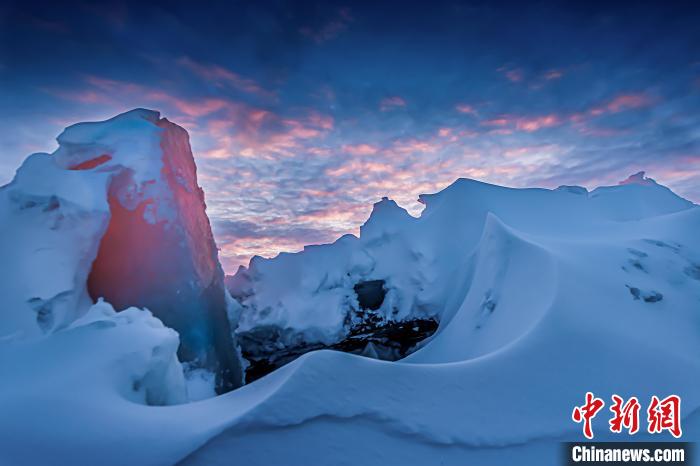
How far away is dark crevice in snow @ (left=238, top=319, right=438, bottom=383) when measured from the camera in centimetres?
1412

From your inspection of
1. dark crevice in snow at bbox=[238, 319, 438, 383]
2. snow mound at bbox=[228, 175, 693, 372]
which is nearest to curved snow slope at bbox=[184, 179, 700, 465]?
snow mound at bbox=[228, 175, 693, 372]

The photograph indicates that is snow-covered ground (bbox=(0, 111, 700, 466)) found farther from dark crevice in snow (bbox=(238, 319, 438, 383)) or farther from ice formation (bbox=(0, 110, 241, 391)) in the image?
A: dark crevice in snow (bbox=(238, 319, 438, 383))

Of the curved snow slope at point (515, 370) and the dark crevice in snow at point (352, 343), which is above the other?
the curved snow slope at point (515, 370)

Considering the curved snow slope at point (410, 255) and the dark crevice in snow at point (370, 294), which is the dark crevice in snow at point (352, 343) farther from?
the dark crevice in snow at point (370, 294)

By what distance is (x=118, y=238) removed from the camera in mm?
9727

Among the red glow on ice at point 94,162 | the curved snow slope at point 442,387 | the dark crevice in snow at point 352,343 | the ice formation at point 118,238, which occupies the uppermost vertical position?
the red glow on ice at point 94,162

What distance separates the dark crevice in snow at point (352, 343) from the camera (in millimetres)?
14125

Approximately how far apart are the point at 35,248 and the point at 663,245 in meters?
11.4

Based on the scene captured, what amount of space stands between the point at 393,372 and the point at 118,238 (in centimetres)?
830

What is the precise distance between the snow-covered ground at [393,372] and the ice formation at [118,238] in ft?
0.20

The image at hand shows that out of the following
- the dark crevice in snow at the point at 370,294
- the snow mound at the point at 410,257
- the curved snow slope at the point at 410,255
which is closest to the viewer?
the snow mound at the point at 410,257

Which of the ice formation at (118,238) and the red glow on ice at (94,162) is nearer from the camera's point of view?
the ice formation at (118,238)

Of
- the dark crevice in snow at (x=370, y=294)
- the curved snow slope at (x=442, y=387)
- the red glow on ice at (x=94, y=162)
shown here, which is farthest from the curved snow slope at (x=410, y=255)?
the red glow on ice at (x=94, y=162)

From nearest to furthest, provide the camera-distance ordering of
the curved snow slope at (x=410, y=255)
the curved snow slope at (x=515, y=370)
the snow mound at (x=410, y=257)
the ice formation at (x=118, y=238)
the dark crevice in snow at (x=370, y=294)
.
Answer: the curved snow slope at (x=515, y=370) < the ice formation at (x=118, y=238) < the snow mound at (x=410, y=257) < the curved snow slope at (x=410, y=255) < the dark crevice in snow at (x=370, y=294)
